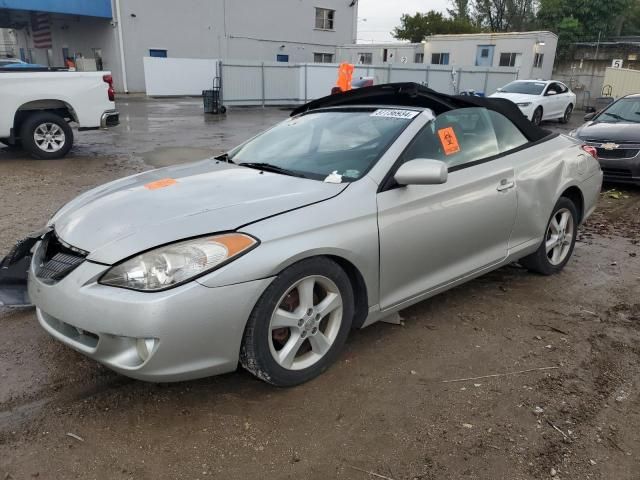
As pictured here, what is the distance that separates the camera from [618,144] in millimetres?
7961

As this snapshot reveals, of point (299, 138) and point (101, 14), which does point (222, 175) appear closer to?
point (299, 138)

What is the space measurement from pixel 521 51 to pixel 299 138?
31.7 meters

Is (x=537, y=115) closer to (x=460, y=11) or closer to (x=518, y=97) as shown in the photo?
(x=518, y=97)

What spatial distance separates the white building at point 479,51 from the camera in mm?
31391

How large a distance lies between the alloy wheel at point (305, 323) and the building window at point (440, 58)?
35.3 m

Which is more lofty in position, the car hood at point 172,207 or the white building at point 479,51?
the white building at point 479,51

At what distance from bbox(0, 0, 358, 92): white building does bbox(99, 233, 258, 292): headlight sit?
2861 cm

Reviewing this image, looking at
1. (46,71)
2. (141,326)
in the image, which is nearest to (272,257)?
(141,326)

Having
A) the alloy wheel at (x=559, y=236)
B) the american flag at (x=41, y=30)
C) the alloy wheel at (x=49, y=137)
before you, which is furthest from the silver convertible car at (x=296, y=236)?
the american flag at (x=41, y=30)

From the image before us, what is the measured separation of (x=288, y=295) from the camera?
2830 millimetres

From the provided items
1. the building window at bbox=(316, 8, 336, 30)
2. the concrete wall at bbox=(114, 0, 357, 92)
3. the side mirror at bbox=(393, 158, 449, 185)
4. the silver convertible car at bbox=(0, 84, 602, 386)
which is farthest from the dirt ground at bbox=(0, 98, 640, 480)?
the building window at bbox=(316, 8, 336, 30)

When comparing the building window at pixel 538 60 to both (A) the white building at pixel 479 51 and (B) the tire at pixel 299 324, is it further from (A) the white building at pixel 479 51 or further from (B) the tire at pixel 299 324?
(B) the tire at pixel 299 324

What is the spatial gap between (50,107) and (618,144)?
31.1ft

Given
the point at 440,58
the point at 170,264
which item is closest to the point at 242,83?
the point at 440,58
